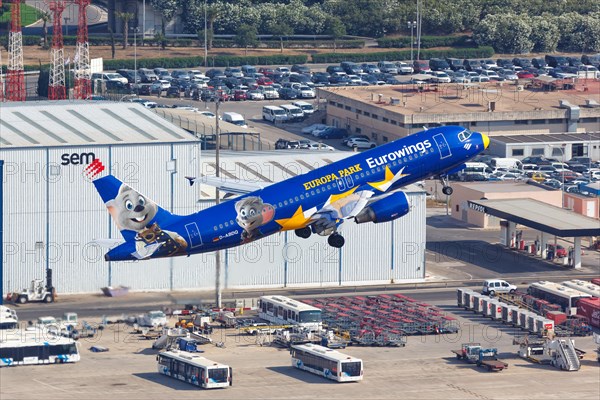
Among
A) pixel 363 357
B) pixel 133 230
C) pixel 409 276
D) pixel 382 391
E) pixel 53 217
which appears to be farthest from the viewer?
pixel 409 276

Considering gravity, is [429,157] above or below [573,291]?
above

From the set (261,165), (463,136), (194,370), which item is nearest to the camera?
(463,136)

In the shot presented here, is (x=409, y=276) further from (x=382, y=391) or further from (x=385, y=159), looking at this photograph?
(x=385, y=159)

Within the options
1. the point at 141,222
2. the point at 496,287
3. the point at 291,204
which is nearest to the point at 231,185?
the point at 291,204

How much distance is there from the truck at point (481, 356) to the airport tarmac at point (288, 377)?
619mm

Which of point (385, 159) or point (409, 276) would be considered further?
point (409, 276)

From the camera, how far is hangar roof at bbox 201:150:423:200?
180 m

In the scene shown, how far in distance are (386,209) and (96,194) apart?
56.2 metres

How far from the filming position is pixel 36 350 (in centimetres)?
15500

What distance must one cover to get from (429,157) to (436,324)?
42.9 meters

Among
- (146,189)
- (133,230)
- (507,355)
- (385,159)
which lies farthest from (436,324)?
(133,230)

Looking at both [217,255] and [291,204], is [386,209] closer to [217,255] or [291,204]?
[291,204]

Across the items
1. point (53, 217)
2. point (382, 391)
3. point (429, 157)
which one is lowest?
point (382, 391)

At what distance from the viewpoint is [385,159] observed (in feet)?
417
